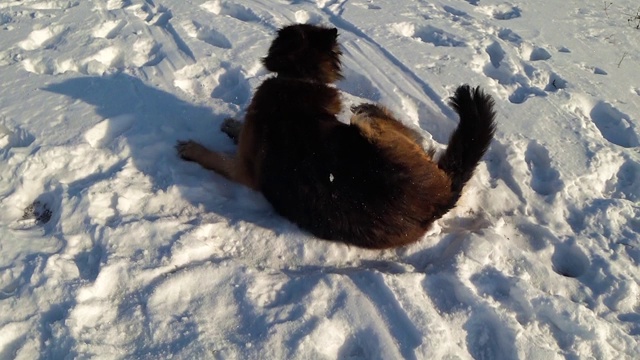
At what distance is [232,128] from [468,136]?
1.96 metres

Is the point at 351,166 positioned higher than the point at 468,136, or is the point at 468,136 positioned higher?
the point at 468,136

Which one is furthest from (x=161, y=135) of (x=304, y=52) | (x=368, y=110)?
(x=368, y=110)

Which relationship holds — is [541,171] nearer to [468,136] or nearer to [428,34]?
[468,136]

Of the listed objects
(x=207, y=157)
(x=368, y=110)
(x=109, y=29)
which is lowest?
(x=207, y=157)

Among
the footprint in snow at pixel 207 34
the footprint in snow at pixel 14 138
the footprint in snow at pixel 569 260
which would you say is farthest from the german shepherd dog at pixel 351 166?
the footprint in snow at pixel 207 34

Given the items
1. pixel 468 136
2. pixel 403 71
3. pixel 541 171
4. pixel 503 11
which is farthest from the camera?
pixel 503 11

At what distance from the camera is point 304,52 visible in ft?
11.6

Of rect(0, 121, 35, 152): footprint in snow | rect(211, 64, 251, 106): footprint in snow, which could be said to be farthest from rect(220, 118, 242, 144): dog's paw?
rect(0, 121, 35, 152): footprint in snow

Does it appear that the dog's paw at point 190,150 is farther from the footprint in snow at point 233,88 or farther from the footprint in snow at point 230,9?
the footprint in snow at point 230,9

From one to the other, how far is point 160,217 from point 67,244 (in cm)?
56

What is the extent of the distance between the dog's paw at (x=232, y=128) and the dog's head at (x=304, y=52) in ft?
1.97

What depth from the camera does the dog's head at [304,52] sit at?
3.53m

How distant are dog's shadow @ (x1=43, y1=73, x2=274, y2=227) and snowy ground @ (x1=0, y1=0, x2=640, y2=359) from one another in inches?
0.7

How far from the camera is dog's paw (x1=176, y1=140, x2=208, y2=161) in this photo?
3.61 m
